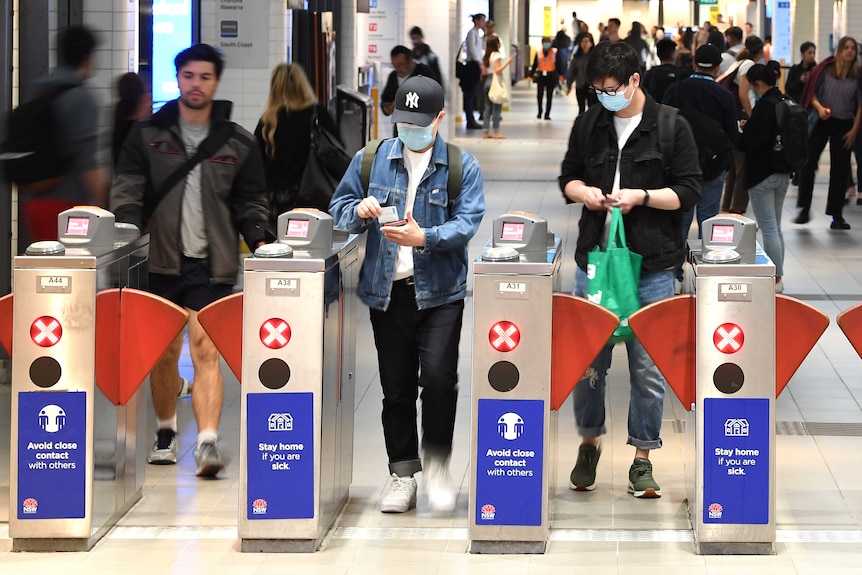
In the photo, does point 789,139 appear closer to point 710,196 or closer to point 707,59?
point 710,196

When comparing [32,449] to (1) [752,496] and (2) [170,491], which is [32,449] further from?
(1) [752,496]

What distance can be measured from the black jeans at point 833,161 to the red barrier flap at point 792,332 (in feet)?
29.0

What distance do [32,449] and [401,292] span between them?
1397 mm

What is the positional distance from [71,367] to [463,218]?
1457 mm

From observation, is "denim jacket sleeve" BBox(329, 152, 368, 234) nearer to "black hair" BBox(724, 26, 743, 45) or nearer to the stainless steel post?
the stainless steel post

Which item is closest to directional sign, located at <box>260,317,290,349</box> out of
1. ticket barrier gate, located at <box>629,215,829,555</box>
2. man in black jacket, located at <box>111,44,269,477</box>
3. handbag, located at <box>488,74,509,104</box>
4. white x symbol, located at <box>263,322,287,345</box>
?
white x symbol, located at <box>263,322,287,345</box>

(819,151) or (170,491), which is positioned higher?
(819,151)

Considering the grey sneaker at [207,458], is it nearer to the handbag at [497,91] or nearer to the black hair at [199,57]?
the black hair at [199,57]

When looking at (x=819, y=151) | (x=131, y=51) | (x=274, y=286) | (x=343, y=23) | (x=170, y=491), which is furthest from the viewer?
(x=343, y=23)

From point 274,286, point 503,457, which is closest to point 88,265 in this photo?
point 274,286

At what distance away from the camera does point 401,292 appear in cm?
523

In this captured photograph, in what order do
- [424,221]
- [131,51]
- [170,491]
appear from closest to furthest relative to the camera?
[424,221] → [170,491] → [131,51]

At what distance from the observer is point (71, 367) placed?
490cm

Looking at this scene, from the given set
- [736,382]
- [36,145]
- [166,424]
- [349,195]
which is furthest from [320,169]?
[736,382]
